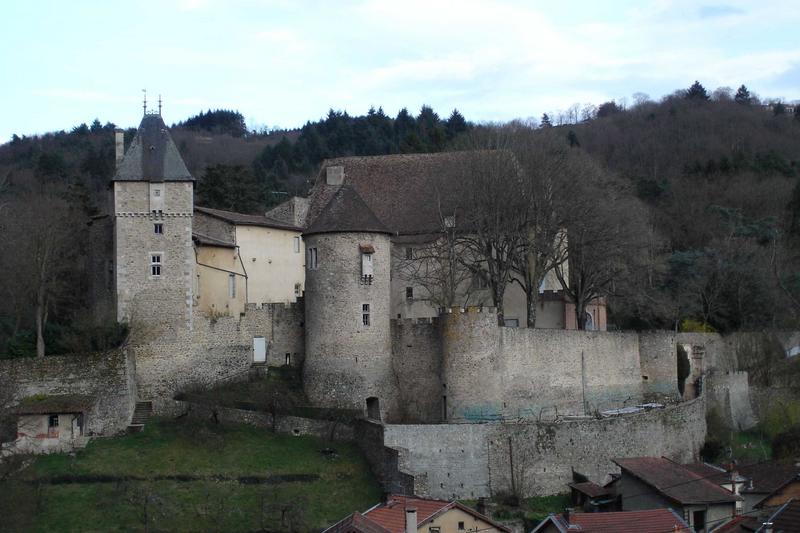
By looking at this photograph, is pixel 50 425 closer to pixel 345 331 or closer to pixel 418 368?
pixel 345 331

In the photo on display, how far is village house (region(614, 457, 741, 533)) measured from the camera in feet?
128

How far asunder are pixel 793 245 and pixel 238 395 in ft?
126

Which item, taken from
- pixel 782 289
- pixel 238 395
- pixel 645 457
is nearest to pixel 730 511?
pixel 645 457

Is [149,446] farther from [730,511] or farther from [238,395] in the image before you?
[730,511]

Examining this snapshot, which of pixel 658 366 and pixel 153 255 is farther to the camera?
pixel 658 366

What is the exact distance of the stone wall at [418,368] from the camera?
4538cm

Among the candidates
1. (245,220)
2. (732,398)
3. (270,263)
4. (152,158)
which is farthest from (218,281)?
(732,398)

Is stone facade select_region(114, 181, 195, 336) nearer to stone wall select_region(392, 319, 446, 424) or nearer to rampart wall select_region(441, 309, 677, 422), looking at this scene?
stone wall select_region(392, 319, 446, 424)

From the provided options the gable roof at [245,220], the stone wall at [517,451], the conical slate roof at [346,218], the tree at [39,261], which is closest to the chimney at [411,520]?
the stone wall at [517,451]

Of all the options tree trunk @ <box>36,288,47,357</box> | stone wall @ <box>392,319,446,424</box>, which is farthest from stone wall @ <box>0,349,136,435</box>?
stone wall @ <box>392,319,446,424</box>

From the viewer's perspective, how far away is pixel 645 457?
4431 centimetres

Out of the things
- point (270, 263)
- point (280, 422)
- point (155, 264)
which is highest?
point (270, 263)

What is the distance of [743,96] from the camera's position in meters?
127

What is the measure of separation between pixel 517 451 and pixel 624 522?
7.40 metres
